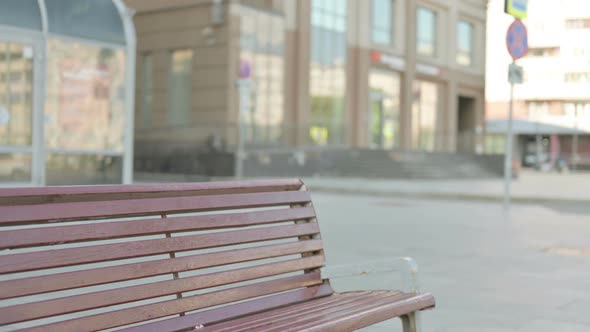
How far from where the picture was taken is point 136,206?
116 inches

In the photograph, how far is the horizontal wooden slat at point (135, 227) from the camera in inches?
99.7

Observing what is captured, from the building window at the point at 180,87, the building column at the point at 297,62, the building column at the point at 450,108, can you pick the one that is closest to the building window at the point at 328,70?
the building column at the point at 297,62

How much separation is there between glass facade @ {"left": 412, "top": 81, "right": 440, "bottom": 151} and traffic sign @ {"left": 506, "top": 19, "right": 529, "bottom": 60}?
1098 inches

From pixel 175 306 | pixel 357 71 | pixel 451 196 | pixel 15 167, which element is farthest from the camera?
pixel 357 71

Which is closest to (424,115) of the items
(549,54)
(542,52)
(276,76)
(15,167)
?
(276,76)

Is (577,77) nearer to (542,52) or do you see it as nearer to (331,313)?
(542,52)

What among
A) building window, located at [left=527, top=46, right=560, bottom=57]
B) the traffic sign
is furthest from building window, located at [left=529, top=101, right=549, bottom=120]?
the traffic sign

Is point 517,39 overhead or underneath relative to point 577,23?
underneath

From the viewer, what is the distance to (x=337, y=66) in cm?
3459

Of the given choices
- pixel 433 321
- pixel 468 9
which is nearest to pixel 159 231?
pixel 433 321

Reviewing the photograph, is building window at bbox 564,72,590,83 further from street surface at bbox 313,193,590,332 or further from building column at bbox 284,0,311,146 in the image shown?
building column at bbox 284,0,311,146

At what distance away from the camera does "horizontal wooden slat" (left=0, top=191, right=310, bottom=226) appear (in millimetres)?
2549

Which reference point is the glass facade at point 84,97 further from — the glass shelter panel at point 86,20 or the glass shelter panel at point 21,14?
the glass shelter panel at point 21,14

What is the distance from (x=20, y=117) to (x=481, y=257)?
770 cm
